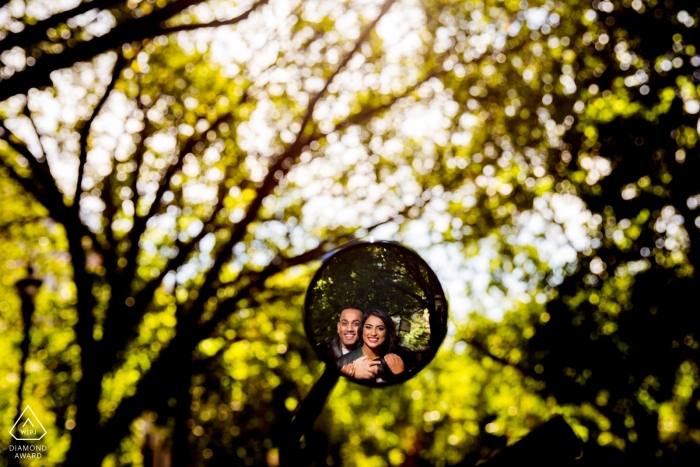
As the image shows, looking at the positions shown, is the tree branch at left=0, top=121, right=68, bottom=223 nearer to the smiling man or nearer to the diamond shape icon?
the diamond shape icon

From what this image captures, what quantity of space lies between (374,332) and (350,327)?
0.27 ft

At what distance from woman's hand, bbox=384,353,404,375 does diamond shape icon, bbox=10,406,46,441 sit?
11.7m

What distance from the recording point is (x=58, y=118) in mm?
10305

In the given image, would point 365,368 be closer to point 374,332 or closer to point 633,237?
point 374,332

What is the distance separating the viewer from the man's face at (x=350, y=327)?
1.90 m

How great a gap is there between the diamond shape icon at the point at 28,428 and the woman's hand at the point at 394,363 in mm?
11734

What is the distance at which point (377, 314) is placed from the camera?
1904mm

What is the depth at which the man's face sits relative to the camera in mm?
1896

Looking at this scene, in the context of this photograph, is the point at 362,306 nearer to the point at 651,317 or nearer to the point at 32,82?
the point at 32,82

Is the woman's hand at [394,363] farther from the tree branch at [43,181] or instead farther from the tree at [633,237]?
the tree at [633,237]

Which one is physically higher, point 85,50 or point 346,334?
point 85,50

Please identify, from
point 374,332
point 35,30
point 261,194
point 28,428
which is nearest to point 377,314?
point 374,332

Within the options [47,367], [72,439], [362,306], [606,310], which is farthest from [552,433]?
[47,367]

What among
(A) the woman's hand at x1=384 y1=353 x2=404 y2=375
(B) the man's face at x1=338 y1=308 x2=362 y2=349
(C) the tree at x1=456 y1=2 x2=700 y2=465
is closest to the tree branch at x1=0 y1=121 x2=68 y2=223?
(B) the man's face at x1=338 y1=308 x2=362 y2=349
